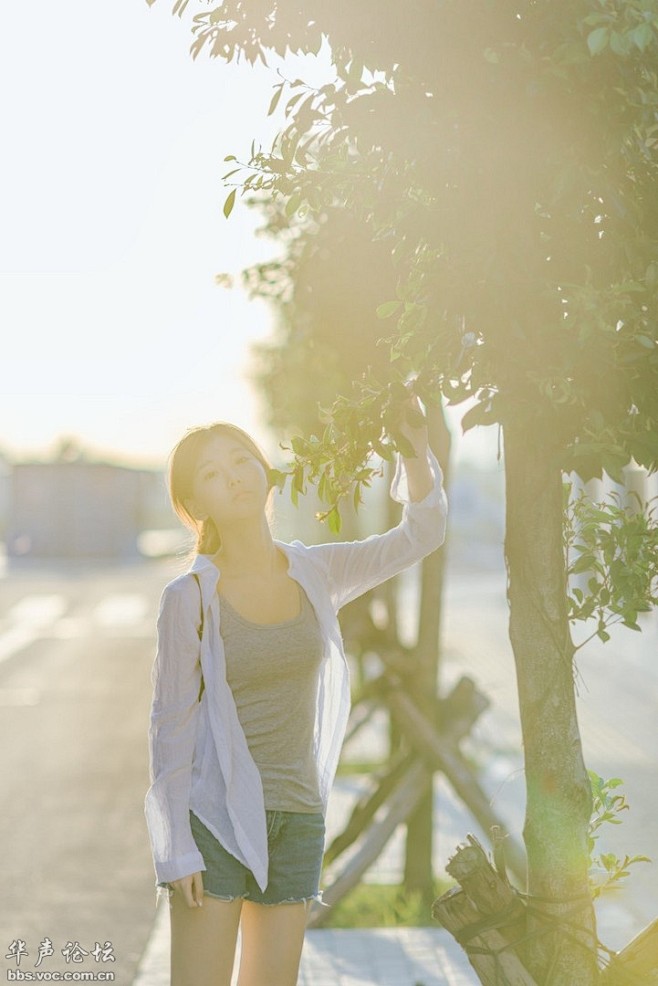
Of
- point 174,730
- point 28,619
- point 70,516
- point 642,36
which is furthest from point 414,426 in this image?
point 70,516

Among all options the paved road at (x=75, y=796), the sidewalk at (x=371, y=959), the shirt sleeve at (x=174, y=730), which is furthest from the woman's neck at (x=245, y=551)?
the paved road at (x=75, y=796)

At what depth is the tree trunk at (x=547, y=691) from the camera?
143 inches

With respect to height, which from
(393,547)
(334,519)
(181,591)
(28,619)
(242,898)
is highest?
(334,519)

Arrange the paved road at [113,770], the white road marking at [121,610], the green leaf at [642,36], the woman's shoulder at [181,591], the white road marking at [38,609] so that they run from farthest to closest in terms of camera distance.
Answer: the white road marking at [121,610]
the white road marking at [38,609]
the paved road at [113,770]
the woman's shoulder at [181,591]
the green leaf at [642,36]

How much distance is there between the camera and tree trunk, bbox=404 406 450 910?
7938 mm

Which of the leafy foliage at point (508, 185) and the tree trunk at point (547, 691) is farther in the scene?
the tree trunk at point (547, 691)

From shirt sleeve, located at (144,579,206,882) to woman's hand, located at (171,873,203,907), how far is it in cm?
2

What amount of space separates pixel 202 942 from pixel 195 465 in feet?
4.15

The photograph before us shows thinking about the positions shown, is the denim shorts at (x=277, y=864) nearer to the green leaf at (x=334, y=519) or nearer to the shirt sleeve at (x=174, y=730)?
the shirt sleeve at (x=174, y=730)

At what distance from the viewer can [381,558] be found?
4.06 meters

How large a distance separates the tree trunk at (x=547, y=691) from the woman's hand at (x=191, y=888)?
2.76 ft

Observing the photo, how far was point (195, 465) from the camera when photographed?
3.98 meters

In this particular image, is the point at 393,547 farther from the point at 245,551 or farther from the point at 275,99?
the point at 275,99

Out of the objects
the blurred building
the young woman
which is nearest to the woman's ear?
the young woman
